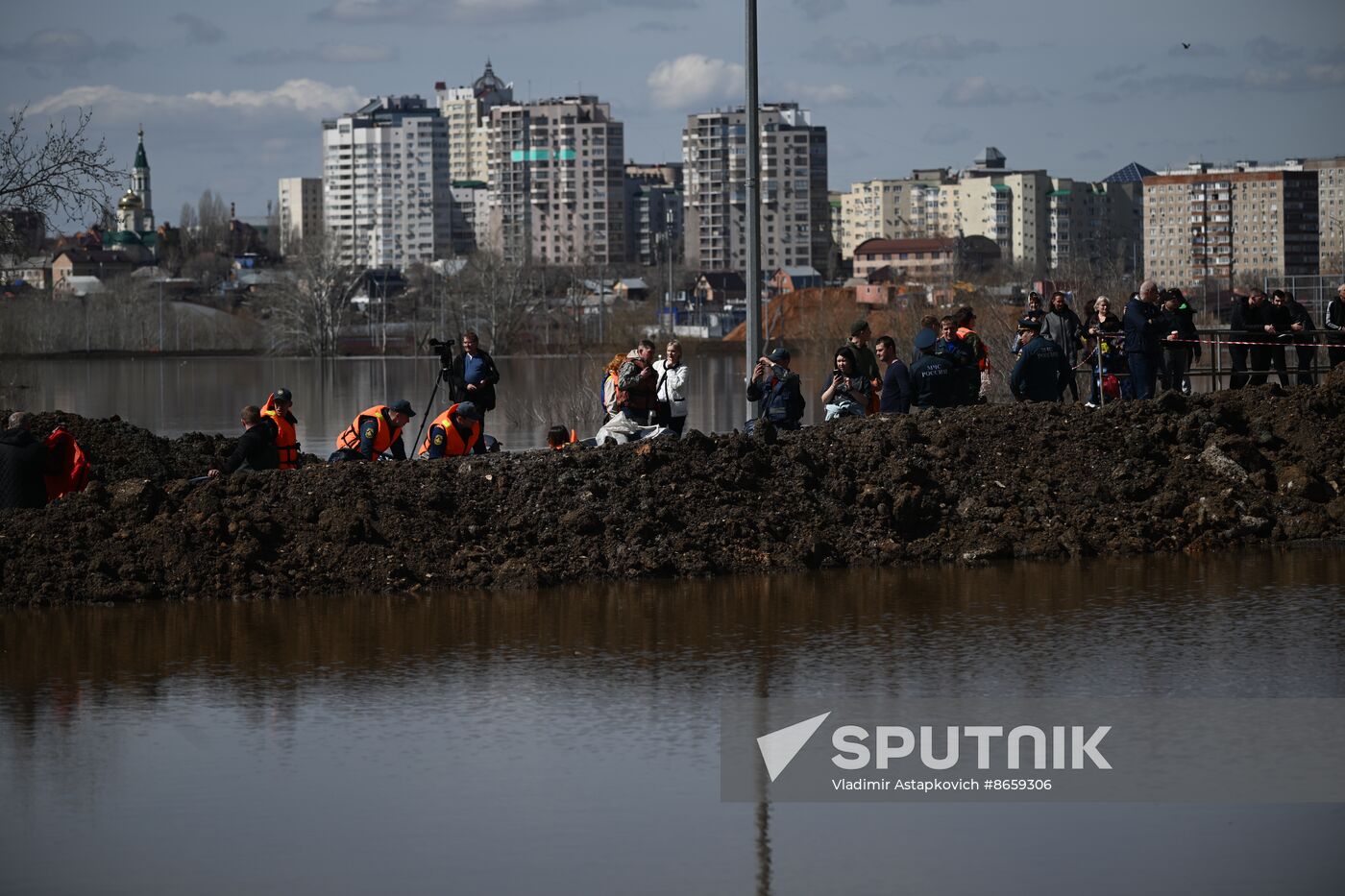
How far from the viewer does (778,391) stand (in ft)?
56.9

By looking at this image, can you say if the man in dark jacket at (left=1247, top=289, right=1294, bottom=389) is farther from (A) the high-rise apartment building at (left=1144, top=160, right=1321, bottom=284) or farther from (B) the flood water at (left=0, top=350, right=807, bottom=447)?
(A) the high-rise apartment building at (left=1144, top=160, right=1321, bottom=284)

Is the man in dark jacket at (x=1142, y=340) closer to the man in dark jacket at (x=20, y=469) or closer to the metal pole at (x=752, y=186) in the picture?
the metal pole at (x=752, y=186)

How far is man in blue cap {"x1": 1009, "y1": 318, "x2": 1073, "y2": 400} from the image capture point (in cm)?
1920

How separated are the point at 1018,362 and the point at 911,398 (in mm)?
2263

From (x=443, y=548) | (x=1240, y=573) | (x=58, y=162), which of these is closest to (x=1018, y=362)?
(x=1240, y=573)

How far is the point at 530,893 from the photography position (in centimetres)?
682

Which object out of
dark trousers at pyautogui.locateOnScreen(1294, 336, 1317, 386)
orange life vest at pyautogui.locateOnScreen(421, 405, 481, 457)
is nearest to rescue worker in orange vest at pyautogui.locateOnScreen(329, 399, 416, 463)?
orange life vest at pyautogui.locateOnScreen(421, 405, 481, 457)

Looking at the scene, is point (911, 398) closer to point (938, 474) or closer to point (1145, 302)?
point (938, 474)

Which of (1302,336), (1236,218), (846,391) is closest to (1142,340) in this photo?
(846,391)

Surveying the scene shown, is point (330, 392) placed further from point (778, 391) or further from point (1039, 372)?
point (778, 391)

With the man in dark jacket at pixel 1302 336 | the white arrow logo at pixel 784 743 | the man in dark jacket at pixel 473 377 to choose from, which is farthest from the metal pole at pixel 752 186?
the white arrow logo at pixel 784 743

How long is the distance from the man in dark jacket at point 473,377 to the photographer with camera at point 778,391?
13.0 ft

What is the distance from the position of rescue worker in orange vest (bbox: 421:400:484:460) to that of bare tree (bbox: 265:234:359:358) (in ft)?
303

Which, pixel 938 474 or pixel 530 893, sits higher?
pixel 938 474
